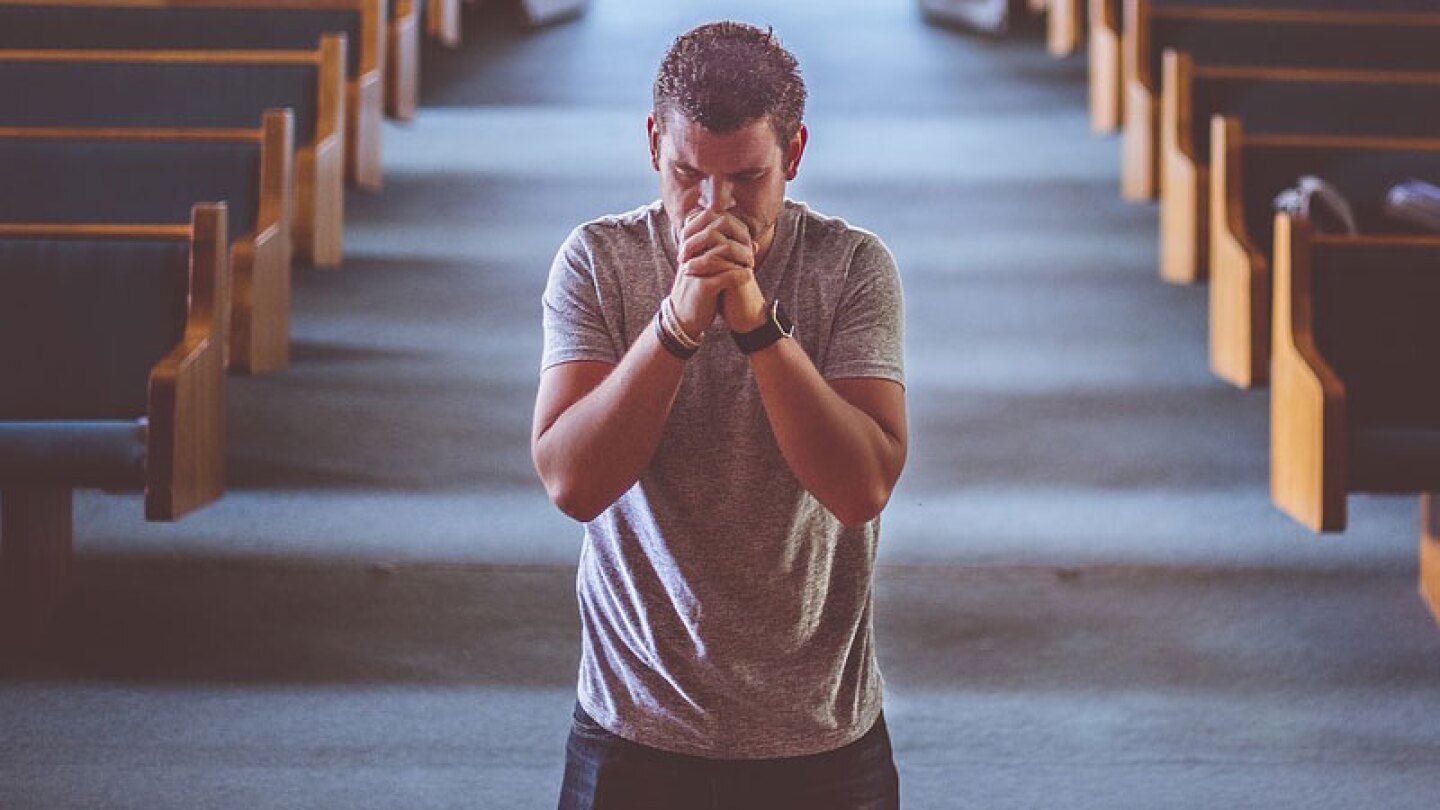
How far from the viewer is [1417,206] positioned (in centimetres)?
121

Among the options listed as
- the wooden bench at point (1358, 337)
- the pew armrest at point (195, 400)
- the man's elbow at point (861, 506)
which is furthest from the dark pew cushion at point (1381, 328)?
the man's elbow at point (861, 506)

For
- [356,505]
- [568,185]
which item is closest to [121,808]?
[356,505]

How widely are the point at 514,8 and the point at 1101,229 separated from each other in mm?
1083

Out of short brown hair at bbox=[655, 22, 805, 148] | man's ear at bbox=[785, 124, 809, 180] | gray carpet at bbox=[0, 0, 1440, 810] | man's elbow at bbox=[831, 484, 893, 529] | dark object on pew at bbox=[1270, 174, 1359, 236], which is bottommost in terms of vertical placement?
gray carpet at bbox=[0, 0, 1440, 810]

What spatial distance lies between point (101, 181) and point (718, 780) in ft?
3.25

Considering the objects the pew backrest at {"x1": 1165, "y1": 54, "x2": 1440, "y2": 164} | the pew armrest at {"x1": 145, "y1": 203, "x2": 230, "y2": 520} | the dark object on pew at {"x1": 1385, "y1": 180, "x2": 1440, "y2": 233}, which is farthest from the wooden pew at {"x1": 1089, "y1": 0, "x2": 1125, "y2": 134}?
the pew armrest at {"x1": 145, "y1": 203, "x2": 230, "y2": 520}

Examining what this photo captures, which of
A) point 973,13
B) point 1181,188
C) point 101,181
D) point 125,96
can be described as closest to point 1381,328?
point 1181,188

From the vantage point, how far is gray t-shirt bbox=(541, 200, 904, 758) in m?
0.42

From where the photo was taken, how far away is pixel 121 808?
0.82m

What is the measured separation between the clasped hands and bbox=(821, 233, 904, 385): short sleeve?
0.04 metres

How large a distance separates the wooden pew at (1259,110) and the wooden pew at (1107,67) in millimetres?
264

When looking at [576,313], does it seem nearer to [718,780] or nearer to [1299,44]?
[718,780]

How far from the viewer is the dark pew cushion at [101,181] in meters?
1.29

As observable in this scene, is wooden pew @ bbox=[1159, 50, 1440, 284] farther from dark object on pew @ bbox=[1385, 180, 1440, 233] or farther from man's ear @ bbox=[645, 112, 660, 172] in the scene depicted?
man's ear @ bbox=[645, 112, 660, 172]
